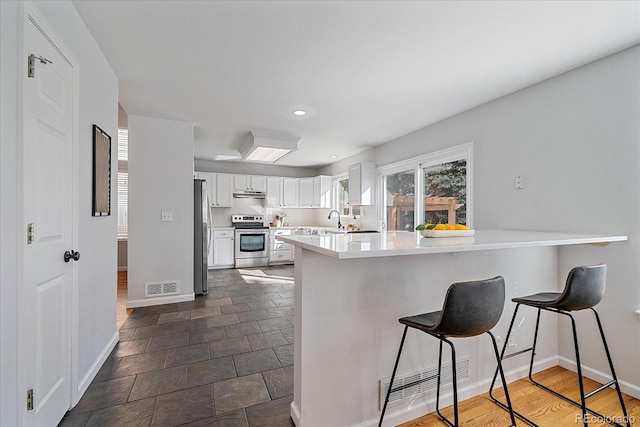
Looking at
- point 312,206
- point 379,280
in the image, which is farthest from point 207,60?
point 312,206

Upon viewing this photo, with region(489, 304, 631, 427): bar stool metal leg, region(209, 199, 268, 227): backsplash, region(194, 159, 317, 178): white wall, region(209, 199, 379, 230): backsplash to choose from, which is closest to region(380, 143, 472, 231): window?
region(209, 199, 379, 230): backsplash

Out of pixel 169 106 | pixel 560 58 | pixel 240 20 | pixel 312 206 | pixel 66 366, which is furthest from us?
pixel 312 206

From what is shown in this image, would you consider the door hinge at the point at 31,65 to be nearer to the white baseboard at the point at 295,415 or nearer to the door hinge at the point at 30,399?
the door hinge at the point at 30,399

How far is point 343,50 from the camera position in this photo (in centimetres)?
217

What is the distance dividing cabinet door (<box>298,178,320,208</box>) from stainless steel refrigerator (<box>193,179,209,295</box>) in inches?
123

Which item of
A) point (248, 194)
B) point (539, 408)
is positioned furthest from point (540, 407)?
point (248, 194)

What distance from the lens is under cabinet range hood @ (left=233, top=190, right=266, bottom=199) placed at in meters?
6.69

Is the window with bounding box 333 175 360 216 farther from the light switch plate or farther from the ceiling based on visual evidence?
the light switch plate

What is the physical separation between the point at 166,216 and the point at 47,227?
240 cm

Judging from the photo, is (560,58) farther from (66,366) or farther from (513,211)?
(66,366)

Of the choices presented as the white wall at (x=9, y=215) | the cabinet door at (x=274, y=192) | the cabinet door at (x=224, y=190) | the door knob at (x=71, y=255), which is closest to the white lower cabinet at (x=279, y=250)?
the cabinet door at (x=274, y=192)

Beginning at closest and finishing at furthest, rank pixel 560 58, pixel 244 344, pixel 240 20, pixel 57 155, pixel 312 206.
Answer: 1. pixel 57 155
2. pixel 240 20
3. pixel 560 58
4. pixel 244 344
5. pixel 312 206

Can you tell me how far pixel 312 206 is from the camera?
7.31 meters

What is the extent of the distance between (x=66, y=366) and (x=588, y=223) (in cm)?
361
